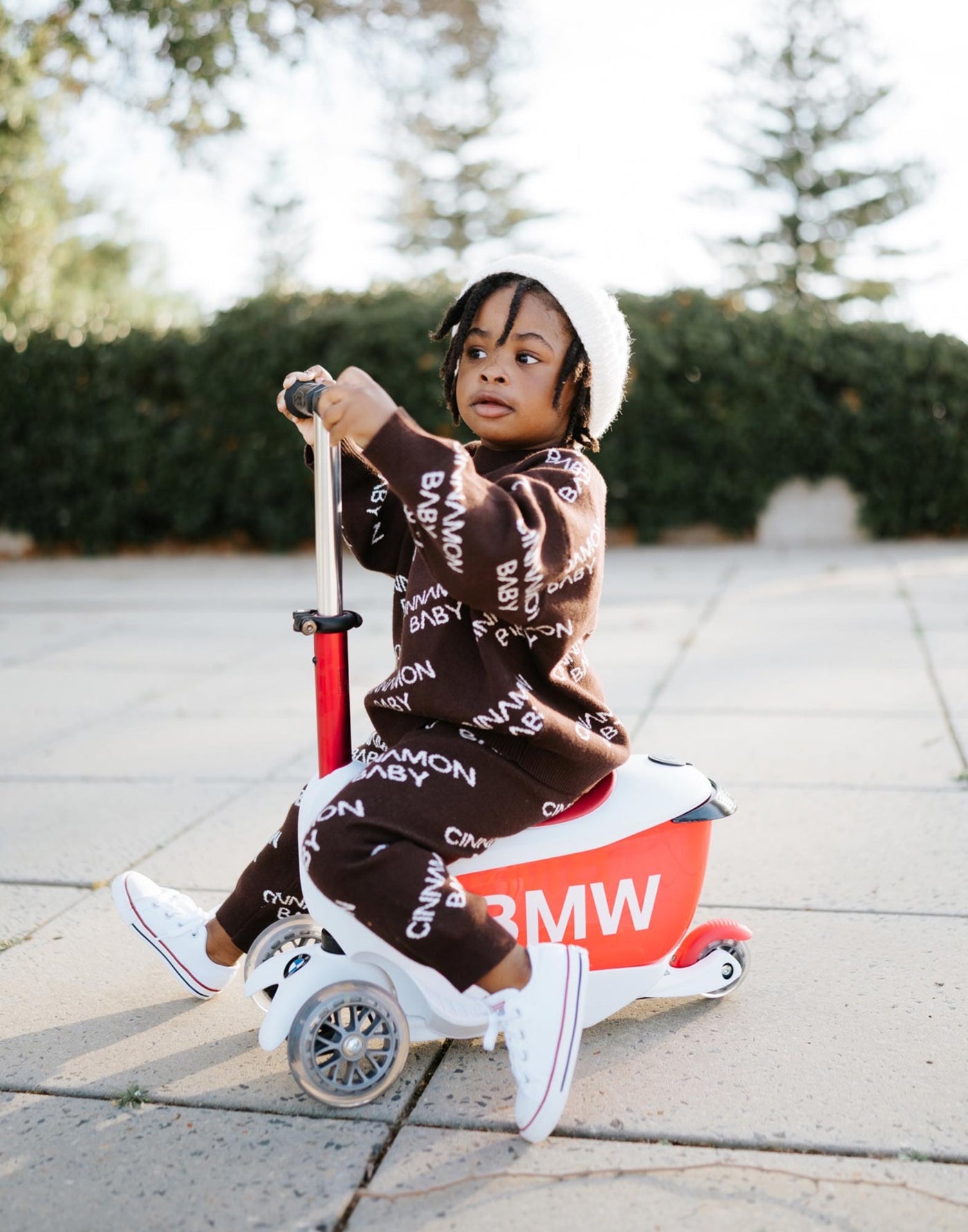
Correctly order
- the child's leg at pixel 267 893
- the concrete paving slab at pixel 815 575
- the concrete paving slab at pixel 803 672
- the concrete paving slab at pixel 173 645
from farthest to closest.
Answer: the concrete paving slab at pixel 815 575 → the concrete paving slab at pixel 173 645 → the concrete paving slab at pixel 803 672 → the child's leg at pixel 267 893

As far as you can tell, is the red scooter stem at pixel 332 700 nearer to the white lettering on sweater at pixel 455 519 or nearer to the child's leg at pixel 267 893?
the child's leg at pixel 267 893

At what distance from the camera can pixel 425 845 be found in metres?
1.92

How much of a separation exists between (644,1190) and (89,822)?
7.19 ft

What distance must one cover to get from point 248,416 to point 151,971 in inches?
329

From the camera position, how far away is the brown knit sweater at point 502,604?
1.78 m

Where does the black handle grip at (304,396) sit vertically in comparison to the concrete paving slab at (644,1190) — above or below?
above

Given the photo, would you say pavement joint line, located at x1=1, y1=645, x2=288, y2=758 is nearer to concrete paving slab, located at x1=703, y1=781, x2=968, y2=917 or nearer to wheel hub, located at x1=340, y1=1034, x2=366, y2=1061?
concrete paving slab, located at x1=703, y1=781, x2=968, y2=917

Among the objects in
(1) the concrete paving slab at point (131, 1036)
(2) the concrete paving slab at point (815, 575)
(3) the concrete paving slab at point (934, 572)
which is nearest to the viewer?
(1) the concrete paving slab at point (131, 1036)

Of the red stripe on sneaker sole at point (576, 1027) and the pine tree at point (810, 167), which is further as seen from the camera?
the pine tree at point (810, 167)

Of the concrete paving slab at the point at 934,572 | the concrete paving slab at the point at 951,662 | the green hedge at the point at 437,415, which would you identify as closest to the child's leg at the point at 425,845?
the concrete paving slab at the point at 951,662

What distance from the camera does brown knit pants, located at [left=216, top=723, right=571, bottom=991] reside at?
189 centimetres

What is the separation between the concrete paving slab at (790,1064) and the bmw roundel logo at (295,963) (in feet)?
0.98

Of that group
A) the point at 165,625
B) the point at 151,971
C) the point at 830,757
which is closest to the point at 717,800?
the point at 151,971

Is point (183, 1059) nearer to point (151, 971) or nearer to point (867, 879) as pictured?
point (151, 971)
